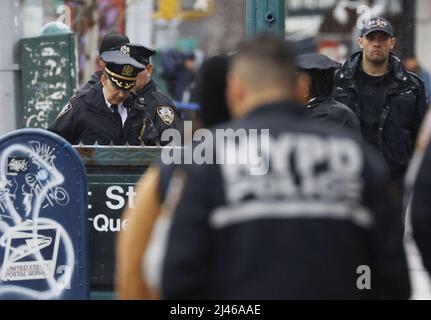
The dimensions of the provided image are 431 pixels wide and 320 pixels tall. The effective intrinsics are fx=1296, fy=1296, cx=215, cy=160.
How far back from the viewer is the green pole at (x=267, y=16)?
835cm

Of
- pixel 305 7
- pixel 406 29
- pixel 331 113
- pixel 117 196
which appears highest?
pixel 305 7

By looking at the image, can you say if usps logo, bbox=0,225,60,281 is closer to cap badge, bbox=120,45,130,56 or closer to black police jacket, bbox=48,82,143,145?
black police jacket, bbox=48,82,143,145

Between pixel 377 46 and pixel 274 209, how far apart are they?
5286 mm

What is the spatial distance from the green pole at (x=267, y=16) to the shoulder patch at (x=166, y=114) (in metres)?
0.82

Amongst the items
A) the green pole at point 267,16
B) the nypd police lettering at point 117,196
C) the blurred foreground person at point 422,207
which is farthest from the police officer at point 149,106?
the blurred foreground person at point 422,207

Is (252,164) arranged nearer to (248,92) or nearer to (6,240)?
(248,92)

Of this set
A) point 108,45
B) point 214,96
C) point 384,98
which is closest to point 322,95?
point 384,98

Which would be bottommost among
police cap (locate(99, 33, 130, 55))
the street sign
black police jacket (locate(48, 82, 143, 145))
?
black police jacket (locate(48, 82, 143, 145))

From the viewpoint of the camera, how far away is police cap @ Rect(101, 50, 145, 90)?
838cm

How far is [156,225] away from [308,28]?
38002 mm

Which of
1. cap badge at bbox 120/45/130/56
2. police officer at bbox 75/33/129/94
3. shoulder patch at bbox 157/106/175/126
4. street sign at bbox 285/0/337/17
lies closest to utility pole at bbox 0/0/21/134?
police officer at bbox 75/33/129/94

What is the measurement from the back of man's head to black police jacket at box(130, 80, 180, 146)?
426cm

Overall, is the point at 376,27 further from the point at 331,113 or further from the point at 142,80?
the point at 142,80

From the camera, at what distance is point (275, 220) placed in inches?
155
